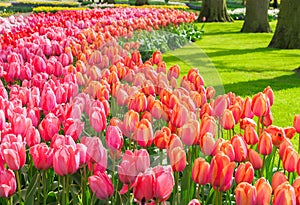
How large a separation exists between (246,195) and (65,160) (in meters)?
0.79

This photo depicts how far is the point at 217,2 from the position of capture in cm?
2698

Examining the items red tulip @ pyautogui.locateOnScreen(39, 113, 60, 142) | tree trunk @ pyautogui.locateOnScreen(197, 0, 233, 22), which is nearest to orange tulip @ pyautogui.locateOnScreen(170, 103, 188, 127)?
red tulip @ pyautogui.locateOnScreen(39, 113, 60, 142)

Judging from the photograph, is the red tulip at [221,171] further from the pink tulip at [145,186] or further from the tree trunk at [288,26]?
the tree trunk at [288,26]

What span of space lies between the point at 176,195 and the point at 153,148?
1099 millimetres

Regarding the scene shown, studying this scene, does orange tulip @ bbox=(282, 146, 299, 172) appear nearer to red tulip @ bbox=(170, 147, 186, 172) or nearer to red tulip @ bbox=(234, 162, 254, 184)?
red tulip @ bbox=(234, 162, 254, 184)

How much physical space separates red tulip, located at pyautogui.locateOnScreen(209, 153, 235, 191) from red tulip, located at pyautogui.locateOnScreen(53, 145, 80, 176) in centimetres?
59

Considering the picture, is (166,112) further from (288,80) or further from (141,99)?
(288,80)

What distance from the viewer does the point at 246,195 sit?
1.93 meters

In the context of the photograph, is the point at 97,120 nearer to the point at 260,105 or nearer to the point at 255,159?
the point at 255,159

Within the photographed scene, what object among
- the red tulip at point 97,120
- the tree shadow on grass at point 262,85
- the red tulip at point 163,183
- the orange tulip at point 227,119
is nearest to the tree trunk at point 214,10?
the tree shadow on grass at point 262,85

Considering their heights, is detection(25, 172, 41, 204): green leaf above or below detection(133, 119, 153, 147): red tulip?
below

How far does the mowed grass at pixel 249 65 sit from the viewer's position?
26.5 feet

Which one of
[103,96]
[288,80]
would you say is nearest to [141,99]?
[103,96]

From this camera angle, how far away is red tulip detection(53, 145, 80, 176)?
226cm
